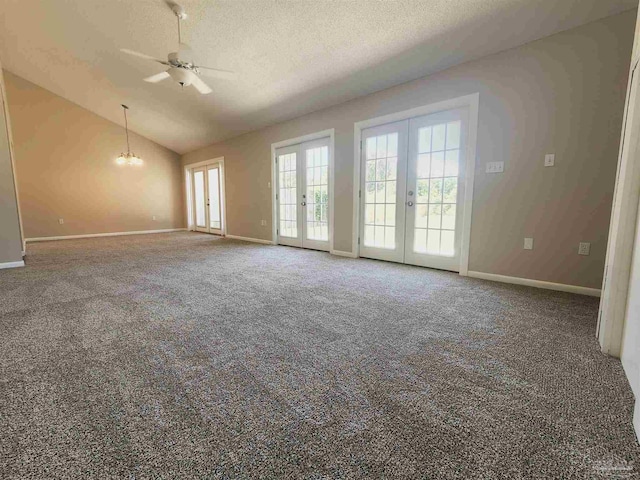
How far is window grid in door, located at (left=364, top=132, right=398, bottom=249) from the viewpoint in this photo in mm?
4133

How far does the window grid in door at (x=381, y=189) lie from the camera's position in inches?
163

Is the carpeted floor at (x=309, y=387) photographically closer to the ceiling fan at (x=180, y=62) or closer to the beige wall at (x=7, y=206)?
the beige wall at (x=7, y=206)

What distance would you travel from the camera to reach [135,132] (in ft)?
26.5

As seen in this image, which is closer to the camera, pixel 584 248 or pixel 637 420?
pixel 637 420

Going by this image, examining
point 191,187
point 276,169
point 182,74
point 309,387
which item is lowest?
point 309,387

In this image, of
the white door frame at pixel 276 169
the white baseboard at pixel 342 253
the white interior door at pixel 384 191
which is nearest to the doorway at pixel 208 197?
the white door frame at pixel 276 169

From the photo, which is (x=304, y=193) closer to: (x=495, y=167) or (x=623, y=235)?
(x=495, y=167)

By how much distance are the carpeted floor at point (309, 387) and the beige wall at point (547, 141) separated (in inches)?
22.2

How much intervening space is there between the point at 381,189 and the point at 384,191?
6 cm

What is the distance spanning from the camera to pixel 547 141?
287 centimetres

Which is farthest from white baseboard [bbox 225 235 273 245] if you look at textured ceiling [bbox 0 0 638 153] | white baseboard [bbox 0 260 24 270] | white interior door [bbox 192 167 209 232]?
white baseboard [bbox 0 260 24 270]

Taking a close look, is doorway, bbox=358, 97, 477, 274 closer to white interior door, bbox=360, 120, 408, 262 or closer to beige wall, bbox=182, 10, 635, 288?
white interior door, bbox=360, 120, 408, 262

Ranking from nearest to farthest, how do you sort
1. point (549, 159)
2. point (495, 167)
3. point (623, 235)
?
point (623, 235), point (549, 159), point (495, 167)

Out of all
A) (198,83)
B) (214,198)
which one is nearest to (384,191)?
(198,83)
